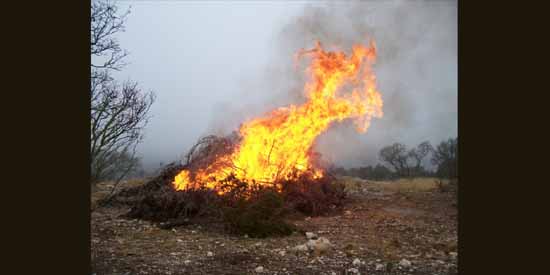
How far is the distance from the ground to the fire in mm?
2136

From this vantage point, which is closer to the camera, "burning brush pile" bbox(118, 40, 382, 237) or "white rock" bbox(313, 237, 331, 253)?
"white rock" bbox(313, 237, 331, 253)

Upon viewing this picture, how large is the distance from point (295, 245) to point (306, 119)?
530 centimetres

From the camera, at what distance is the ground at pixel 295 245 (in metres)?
8.20

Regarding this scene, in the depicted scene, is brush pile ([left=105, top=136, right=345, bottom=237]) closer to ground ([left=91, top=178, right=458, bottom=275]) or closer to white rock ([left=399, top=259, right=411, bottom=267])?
ground ([left=91, top=178, right=458, bottom=275])

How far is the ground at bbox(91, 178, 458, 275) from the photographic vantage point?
8203 millimetres

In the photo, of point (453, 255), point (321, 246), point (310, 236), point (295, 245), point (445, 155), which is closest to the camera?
point (453, 255)

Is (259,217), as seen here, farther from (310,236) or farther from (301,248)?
(301,248)

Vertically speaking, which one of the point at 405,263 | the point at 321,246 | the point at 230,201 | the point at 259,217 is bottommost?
the point at 405,263

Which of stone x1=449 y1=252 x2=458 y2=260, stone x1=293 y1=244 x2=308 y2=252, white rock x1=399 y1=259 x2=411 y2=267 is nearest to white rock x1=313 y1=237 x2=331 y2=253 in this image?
stone x1=293 y1=244 x2=308 y2=252

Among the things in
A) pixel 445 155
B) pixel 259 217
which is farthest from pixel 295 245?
pixel 445 155

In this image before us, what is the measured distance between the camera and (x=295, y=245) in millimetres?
9898

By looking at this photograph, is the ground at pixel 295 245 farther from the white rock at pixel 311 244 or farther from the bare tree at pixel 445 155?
the bare tree at pixel 445 155

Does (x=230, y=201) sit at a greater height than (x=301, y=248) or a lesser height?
greater

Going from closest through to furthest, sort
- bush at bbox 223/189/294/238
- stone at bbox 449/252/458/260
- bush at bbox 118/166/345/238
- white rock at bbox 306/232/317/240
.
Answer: stone at bbox 449/252/458/260 → white rock at bbox 306/232/317/240 → bush at bbox 223/189/294/238 → bush at bbox 118/166/345/238
